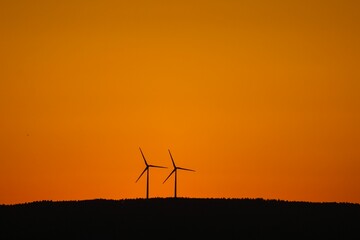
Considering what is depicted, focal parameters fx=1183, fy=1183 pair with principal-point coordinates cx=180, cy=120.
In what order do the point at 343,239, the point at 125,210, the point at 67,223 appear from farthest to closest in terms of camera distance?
the point at 125,210
the point at 67,223
the point at 343,239

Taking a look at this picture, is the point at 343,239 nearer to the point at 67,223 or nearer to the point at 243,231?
the point at 243,231

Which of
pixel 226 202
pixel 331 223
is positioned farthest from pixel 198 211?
pixel 331 223

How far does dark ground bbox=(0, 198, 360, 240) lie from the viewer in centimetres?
12394

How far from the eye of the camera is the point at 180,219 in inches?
5207

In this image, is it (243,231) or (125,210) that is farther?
(125,210)

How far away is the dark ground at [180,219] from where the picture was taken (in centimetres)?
12394

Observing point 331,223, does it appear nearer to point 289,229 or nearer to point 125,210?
point 289,229

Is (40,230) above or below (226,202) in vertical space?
below

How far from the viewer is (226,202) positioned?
14338 cm

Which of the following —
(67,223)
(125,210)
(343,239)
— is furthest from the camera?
(125,210)

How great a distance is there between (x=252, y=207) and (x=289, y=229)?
13.5 metres

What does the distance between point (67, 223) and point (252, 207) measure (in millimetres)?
23673

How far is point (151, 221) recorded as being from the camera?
131250 millimetres

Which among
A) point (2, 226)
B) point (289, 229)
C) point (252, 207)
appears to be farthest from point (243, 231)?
point (2, 226)
